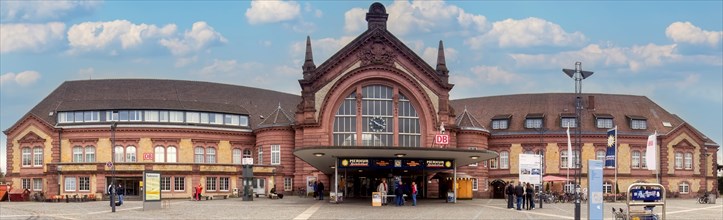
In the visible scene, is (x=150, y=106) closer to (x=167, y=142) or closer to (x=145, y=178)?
(x=167, y=142)

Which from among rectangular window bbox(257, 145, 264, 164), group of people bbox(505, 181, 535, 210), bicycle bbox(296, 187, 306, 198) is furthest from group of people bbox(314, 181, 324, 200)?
group of people bbox(505, 181, 535, 210)

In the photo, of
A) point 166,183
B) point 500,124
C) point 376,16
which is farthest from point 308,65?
point 500,124

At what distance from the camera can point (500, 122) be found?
301ft

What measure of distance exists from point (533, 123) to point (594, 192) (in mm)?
58505

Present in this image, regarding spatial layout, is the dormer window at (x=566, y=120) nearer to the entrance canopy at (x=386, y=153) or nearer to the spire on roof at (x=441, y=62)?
the spire on roof at (x=441, y=62)

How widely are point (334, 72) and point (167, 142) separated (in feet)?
58.1

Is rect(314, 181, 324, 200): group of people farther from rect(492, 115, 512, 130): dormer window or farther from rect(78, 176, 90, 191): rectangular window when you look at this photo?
rect(492, 115, 512, 130): dormer window

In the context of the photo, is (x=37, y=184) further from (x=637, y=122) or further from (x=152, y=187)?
(x=637, y=122)

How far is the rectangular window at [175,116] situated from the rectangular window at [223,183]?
318 inches

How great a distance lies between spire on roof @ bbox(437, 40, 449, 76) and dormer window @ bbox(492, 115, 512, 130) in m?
15.0

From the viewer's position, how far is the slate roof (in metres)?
83.1

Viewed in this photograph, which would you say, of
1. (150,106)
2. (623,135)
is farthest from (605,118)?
(150,106)

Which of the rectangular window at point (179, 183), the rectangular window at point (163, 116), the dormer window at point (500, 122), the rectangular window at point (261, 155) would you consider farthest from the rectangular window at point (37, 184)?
the dormer window at point (500, 122)

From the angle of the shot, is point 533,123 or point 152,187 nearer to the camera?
point 152,187
